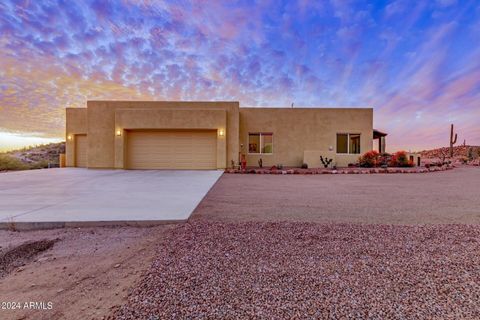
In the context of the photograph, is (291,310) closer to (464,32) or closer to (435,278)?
(435,278)

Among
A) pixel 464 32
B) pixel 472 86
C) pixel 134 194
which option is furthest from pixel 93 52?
pixel 472 86

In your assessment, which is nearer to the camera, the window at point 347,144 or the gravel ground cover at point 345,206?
the gravel ground cover at point 345,206

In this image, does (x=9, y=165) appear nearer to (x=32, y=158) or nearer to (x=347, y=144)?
(x=32, y=158)

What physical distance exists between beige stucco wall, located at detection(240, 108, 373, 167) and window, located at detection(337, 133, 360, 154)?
35cm

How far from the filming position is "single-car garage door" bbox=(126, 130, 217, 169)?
13.0 metres

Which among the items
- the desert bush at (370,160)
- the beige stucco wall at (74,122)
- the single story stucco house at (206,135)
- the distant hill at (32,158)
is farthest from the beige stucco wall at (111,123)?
the desert bush at (370,160)

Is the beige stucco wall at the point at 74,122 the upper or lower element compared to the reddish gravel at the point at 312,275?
upper

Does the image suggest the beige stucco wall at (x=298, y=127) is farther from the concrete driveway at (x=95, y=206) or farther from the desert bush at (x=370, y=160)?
the concrete driveway at (x=95, y=206)

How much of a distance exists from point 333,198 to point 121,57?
13091 millimetres

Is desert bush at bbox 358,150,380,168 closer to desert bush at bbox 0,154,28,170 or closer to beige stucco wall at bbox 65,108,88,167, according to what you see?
beige stucco wall at bbox 65,108,88,167

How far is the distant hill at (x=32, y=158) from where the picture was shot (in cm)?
1384

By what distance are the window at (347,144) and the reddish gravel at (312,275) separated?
12.3 metres

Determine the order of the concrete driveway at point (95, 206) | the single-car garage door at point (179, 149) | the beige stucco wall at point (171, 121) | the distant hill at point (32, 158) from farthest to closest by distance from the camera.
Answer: the distant hill at point (32, 158) < the single-car garage door at point (179, 149) < the beige stucco wall at point (171, 121) < the concrete driveway at point (95, 206)

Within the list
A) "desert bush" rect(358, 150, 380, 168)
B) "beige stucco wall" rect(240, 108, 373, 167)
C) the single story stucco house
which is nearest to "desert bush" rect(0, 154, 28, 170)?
the single story stucco house
